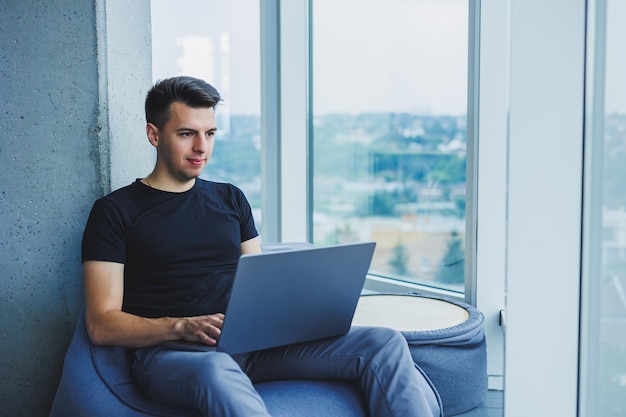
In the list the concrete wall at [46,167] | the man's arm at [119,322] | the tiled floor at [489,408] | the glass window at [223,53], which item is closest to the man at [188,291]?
Answer: the man's arm at [119,322]

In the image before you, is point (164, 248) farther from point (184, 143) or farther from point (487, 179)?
point (487, 179)

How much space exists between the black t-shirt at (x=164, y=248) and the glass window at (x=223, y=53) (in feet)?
5.84

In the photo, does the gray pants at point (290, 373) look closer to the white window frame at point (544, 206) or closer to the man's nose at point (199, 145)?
the white window frame at point (544, 206)

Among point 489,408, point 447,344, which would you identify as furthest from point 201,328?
point 489,408

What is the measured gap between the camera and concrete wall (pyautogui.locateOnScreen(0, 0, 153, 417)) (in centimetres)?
247

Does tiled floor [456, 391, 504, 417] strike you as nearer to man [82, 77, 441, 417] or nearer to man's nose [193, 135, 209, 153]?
man [82, 77, 441, 417]

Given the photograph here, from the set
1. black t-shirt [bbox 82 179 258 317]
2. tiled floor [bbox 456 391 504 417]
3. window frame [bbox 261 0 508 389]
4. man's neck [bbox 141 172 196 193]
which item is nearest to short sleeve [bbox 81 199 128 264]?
black t-shirt [bbox 82 179 258 317]

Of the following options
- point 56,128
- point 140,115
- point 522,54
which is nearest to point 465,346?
point 522,54

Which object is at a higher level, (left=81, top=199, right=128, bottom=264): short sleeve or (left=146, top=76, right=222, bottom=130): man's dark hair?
(left=146, top=76, right=222, bottom=130): man's dark hair

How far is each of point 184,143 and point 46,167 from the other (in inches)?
20.3

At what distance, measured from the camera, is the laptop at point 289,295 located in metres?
1.83

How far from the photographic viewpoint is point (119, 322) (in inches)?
82.6

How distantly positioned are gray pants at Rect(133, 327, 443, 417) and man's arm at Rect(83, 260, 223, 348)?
2.0 inches

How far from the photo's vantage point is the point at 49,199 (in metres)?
2.49
